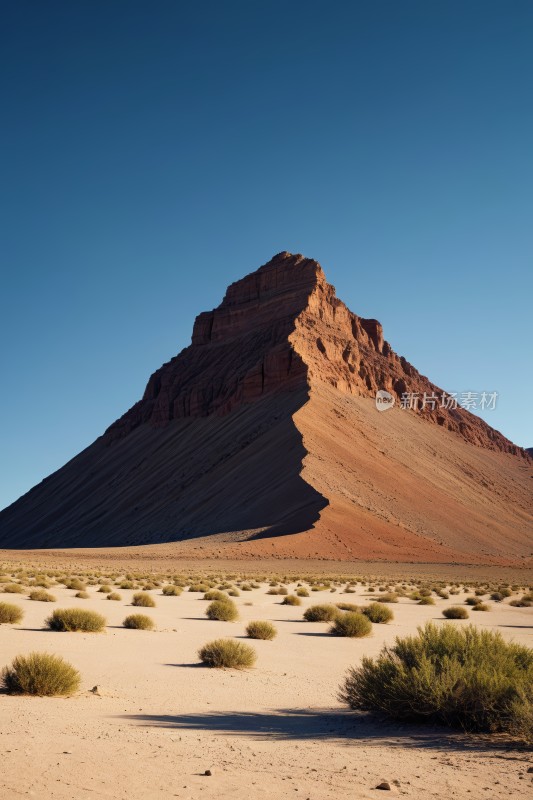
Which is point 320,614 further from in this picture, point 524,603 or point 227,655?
point 524,603

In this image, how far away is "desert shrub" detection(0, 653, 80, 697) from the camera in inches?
335

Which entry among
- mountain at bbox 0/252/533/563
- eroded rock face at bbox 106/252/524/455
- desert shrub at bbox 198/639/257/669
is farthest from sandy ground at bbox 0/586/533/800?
eroded rock face at bbox 106/252/524/455

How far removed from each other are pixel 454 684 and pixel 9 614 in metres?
10.7

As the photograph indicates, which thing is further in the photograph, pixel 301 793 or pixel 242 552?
pixel 242 552

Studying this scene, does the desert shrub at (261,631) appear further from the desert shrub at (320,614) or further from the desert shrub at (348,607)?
the desert shrub at (348,607)

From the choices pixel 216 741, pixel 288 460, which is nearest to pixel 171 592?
pixel 216 741

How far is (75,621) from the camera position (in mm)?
14469

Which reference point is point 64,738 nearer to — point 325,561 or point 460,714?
point 460,714

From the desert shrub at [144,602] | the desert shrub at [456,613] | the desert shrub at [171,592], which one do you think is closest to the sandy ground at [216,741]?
the desert shrub at [144,602]

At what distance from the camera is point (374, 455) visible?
8812 cm

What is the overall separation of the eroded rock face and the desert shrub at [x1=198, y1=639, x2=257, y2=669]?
81.3 metres

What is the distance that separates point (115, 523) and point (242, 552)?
37.4 m

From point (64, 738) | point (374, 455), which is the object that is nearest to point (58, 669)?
point (64, 738)

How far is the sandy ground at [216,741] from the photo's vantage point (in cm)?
538
